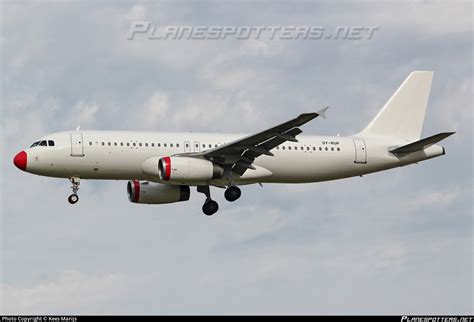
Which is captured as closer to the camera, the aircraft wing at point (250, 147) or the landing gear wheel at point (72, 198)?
the aircraft wing at point (250, 147)

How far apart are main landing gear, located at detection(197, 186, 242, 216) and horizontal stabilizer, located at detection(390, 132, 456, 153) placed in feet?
30.3

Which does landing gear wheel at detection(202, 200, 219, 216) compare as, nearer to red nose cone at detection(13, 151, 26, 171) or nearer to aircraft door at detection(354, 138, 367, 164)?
aircraft door at detection(354, 138, 367, 164)

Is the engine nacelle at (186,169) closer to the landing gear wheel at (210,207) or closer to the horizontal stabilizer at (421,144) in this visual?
the landing gear wheel at (210,207)

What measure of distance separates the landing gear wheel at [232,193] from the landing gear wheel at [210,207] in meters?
2.12

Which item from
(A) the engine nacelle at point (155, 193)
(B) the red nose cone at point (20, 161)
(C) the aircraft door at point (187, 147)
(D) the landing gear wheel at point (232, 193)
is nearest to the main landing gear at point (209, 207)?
(A) the engine nacelle at point (155, 193)

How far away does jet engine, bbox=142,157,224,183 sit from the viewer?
53.5m

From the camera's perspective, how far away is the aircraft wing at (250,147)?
52.3m

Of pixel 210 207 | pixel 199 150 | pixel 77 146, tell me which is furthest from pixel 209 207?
pixel 77 146

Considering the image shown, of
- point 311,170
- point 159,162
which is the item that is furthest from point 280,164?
point 159,162

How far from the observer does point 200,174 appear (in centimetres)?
5419

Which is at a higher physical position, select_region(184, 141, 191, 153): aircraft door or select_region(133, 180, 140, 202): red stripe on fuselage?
select_region(184, 141, 191, 153): aircraft door

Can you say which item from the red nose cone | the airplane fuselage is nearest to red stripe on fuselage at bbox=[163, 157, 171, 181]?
the airplane fuselage

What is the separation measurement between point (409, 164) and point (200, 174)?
40.9ft

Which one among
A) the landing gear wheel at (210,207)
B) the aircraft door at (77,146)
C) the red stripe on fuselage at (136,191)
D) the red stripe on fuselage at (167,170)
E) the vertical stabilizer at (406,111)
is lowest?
the landing gear wheel at (210,207)
